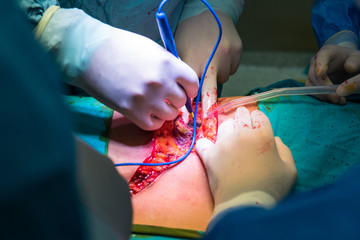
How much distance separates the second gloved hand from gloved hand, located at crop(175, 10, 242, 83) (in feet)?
1.06

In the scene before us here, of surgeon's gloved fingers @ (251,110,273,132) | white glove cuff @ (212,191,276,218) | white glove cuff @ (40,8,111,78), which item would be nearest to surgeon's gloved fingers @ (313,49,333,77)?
surgeon's gloved fingers @ (251,110,273,132)

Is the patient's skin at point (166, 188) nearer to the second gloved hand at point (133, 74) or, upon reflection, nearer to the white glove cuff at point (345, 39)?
the second gloved hand at point (133, 74)

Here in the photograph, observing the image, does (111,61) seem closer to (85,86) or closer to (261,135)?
(85,86)

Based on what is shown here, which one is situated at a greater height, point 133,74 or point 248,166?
point 133,74

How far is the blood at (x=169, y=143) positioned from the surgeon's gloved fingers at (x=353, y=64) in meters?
0.55

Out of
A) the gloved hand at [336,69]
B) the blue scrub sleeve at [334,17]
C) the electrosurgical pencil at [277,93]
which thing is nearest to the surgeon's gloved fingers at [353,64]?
the gloved hand at [336,69]

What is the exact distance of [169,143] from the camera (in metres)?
1.21

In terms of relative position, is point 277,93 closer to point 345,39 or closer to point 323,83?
point 323,83

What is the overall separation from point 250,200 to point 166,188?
0.33 metres

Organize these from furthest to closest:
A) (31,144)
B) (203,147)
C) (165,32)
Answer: (203,147) → (165,32) → (31,144)

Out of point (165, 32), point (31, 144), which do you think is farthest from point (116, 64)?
point (31, 144)

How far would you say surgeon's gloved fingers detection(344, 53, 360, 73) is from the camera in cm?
125

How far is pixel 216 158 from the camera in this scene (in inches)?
41.6

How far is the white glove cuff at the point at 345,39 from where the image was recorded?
1.44 metres
